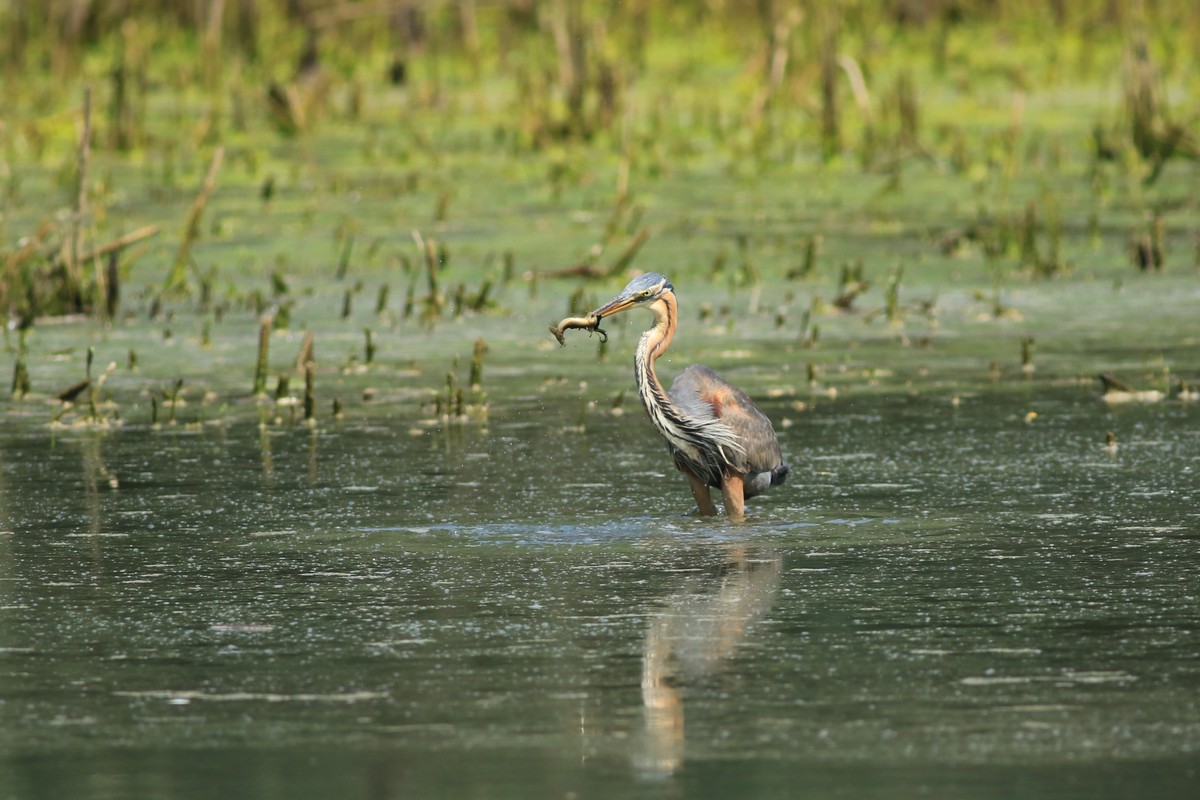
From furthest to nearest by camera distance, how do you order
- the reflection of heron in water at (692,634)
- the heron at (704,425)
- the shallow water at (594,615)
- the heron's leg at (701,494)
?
the heron's leg at (701,494) → the heron at (704,425) → the reflection of heron in water at (692,634) → the shallow water at (594,615)

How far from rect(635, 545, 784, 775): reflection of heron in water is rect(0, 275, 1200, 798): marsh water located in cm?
1

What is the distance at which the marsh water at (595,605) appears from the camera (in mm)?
3873

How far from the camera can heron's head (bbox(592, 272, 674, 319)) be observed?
6.25m

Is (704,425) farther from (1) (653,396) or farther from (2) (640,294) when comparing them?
(2) (640,294)

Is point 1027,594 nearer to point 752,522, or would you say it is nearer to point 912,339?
point 752,522

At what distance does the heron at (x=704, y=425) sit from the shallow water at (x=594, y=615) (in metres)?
0.10

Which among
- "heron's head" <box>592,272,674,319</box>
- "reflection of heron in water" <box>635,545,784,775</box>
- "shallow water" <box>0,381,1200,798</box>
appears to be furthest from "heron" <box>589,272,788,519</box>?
"reflection of heron in water" <box>635,545,784,775</box>

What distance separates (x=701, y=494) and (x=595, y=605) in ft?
3.89

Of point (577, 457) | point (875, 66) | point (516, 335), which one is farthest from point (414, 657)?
point (875, 66)

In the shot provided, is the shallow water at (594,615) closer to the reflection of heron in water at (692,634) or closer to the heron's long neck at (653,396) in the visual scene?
the reflection of heron in water at (692,634)

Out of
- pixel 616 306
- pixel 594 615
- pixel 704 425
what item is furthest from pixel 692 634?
pixel 616 306

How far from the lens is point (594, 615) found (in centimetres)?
495

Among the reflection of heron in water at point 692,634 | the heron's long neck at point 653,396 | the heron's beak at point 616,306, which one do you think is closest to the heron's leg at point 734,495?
the heron's long neck at point 653,396

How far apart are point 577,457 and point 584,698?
2909 mm
